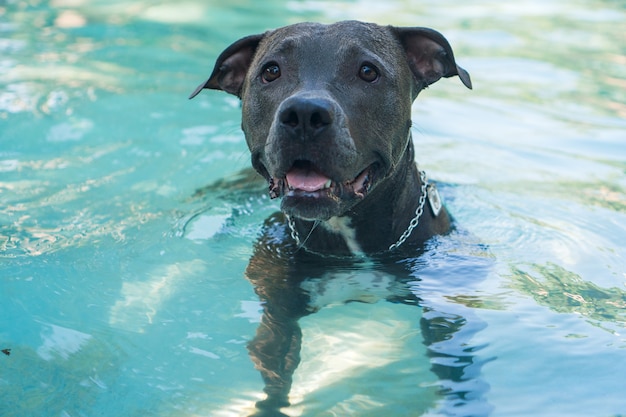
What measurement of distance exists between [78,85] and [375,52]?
5267 millimetres

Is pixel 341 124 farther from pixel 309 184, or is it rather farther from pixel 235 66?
pixel 235 66

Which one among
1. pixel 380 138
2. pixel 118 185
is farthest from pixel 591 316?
pixel 118 185

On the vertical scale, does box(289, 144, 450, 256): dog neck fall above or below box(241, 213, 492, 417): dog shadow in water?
above

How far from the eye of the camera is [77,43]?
10.6 metres

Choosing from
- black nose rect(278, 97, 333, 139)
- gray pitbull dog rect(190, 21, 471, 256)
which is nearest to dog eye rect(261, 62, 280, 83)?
gray pitbull dog rect(190, 21, 471, 256)

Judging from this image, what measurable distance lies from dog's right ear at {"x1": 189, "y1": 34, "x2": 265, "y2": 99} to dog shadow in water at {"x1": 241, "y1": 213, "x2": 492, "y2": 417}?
2.97 ft

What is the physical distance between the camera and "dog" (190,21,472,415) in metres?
3.73

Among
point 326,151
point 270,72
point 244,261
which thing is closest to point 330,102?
point 326,151

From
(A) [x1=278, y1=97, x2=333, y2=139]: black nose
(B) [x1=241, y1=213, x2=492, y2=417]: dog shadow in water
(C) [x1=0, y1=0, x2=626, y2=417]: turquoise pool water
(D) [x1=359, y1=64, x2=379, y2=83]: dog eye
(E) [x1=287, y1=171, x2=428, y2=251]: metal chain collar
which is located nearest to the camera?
(A) [x1=278, y1=97, x2=333, y2=139]: black nose

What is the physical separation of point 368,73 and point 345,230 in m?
0.89

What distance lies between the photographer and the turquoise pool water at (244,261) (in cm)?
380

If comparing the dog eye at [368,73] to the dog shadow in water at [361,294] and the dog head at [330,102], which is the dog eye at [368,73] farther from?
the dog shadow in water at [361,294]

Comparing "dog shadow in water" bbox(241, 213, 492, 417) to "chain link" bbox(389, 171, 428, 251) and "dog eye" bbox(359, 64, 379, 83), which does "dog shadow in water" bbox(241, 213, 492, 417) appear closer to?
"chain link" bbox(389, 171, 428, 251)

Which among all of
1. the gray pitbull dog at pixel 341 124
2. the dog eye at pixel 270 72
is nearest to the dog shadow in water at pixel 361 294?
the gray pitbull dog at pixel 341 124
